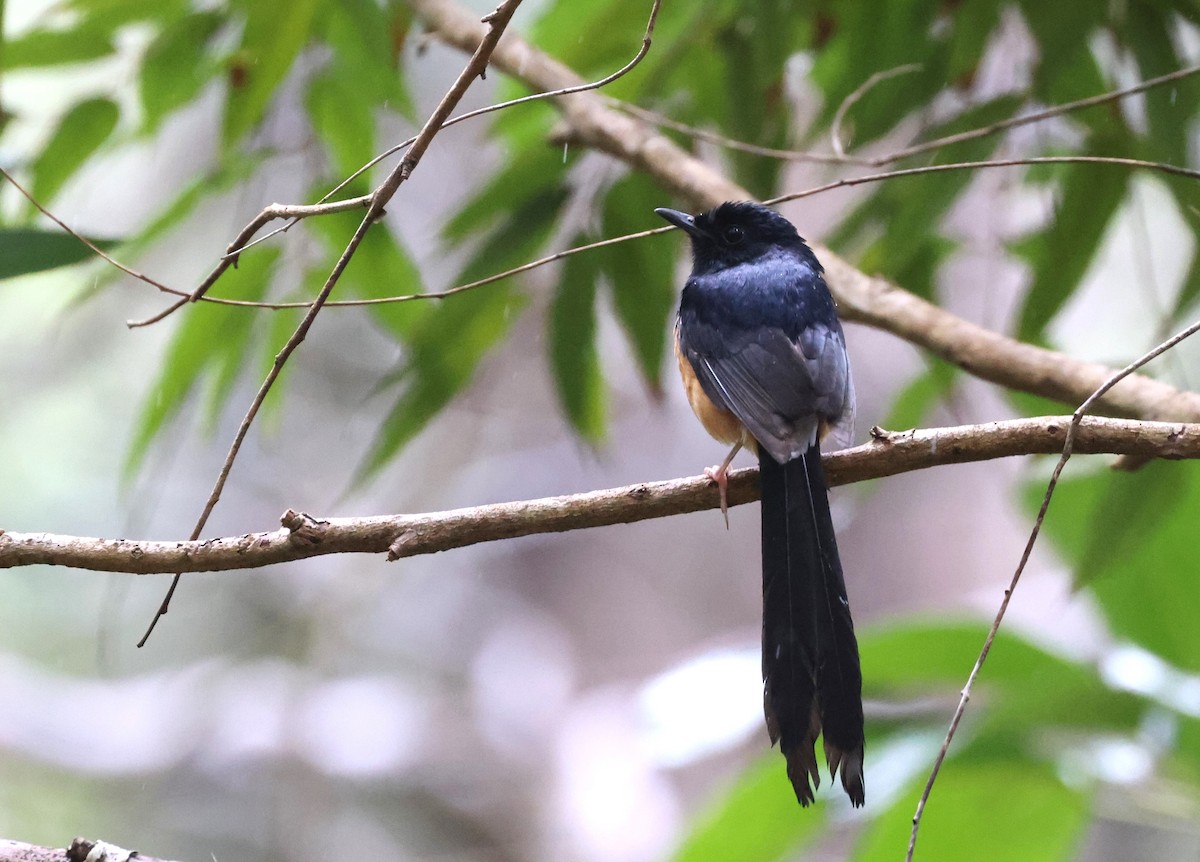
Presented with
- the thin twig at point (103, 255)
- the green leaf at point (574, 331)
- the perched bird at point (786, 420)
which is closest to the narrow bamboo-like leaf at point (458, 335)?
the green leaf at point (574, 331)

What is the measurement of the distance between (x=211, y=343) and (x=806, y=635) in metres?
1.55

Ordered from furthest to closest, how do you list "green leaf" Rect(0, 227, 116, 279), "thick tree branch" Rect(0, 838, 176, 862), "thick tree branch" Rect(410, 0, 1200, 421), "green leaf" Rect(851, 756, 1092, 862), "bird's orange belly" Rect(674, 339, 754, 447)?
"green leaf" Rect(851, 756, 1092, 862)
"bird's orange belly" Rect(674, 339, 754, 447)
"thick tree branch" Rect(410, 0, 1200, 421)
"green leaf" Rect(0, 227, 116, 279)
"thick tree branch" Rect(0, 838, 176, 862)

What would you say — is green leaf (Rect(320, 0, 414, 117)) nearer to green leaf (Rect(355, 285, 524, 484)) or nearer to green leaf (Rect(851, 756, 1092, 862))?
green leaf (Rect(355, 285, 524, 484))

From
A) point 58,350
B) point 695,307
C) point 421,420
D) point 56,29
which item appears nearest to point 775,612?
point 695,307

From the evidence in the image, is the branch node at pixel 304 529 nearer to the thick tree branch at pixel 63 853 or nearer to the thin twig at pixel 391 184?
the thin twig at pixel 391 184

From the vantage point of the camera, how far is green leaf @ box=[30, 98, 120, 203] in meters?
2.59

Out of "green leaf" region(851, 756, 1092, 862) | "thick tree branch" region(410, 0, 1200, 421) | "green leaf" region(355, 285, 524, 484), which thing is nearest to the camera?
"thick tree branch" region(410, 0, 1200, 421)

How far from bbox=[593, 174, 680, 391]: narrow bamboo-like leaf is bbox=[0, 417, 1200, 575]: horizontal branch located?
118 cm

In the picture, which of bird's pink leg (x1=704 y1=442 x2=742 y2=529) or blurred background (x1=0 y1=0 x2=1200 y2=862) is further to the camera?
blurred background (x1=0 y1=0 x2=1200 y2=862)

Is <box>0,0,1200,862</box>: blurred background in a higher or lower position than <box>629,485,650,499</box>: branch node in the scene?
higher

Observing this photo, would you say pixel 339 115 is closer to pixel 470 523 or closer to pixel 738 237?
pixel 738 237

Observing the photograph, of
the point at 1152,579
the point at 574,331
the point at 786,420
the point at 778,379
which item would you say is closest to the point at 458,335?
the point at 574,331

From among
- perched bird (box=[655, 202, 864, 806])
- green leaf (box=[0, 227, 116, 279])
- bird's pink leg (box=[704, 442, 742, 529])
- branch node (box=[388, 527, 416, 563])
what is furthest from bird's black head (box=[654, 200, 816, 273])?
branch node (box=[388, 527, 416, 563])

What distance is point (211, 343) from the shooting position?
2609 mm
